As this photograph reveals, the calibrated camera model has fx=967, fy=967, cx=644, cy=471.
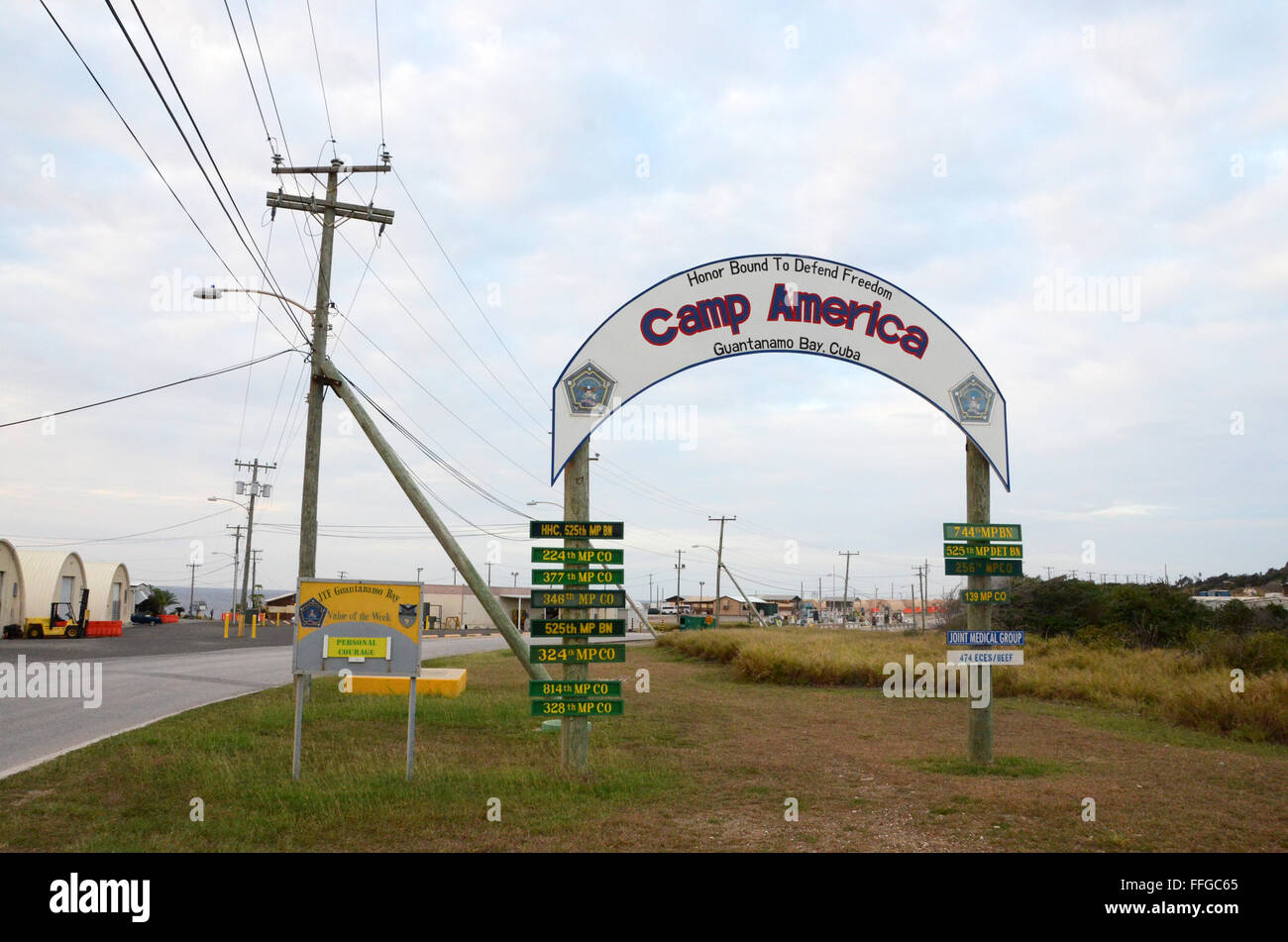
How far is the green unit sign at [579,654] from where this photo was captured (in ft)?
32.4

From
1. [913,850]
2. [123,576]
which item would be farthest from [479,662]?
[123,576]

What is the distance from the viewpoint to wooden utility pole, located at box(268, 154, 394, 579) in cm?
1662

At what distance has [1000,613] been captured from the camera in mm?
36438

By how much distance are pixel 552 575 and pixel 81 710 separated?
9603mm

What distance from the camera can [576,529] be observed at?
9.97m

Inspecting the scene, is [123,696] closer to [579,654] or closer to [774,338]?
[579,654]

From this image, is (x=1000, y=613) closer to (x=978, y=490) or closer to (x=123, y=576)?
(x=978, y=490)

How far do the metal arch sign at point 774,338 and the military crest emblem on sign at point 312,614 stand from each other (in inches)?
105

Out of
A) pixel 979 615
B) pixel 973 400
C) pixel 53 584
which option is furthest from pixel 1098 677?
pixel 53 584

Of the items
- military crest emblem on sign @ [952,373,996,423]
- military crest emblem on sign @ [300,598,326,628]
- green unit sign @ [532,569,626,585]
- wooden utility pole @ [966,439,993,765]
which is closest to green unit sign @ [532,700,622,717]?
green unit sign @ [532,569,626,585]

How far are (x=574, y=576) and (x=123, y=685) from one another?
1369 cm

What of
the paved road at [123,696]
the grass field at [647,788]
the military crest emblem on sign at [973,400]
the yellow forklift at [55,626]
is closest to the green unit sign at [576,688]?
the grass field at [647,788]

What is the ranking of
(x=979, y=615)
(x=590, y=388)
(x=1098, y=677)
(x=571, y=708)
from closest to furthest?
(x=571, y=708) → (x=590, y=388) → (x=979, y=615) → (x=1098, y=677)

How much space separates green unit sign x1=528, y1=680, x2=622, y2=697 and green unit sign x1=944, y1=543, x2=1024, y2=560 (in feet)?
13.1
